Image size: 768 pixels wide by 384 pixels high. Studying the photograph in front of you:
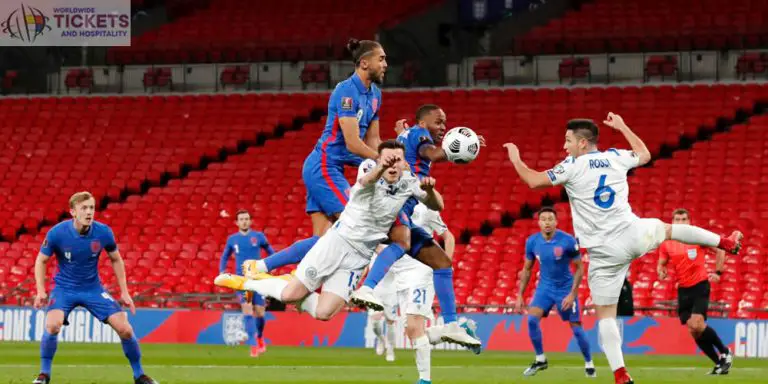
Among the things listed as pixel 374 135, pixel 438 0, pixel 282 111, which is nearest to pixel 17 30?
pixel 282 111

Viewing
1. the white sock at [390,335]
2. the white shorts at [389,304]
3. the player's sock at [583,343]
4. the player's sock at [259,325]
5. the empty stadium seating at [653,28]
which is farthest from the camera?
the empty stadium seating at [653,28]

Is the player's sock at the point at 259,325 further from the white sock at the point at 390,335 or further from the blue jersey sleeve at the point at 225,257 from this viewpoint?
the white sock at the point at 390,335

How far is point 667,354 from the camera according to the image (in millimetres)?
22906

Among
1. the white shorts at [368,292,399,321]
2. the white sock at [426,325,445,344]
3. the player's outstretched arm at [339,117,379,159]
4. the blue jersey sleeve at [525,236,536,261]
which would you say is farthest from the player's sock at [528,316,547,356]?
the player's outstretched arm at [339,117,379,159]

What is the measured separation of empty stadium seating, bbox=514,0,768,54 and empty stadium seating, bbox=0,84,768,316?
175cm

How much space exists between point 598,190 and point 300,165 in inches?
743

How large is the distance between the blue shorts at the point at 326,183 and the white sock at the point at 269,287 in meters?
0.81

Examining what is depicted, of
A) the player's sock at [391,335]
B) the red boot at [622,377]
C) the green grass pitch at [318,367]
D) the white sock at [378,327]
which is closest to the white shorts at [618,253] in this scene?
the red boot at [622,377]

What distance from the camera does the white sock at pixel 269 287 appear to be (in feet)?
43.1

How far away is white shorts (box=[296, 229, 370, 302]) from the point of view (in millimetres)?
12859

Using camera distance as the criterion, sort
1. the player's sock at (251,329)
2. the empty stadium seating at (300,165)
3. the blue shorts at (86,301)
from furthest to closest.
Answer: the empty stadium seating at (300,165) → the player's sock at (251,329) → the blue shorts at (86,301)

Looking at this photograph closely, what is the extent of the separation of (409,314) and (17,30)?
23395 millimetres

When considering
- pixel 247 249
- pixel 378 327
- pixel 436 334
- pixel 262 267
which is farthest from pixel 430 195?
pixel 247 249

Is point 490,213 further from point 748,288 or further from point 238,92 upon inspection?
point 238,92
